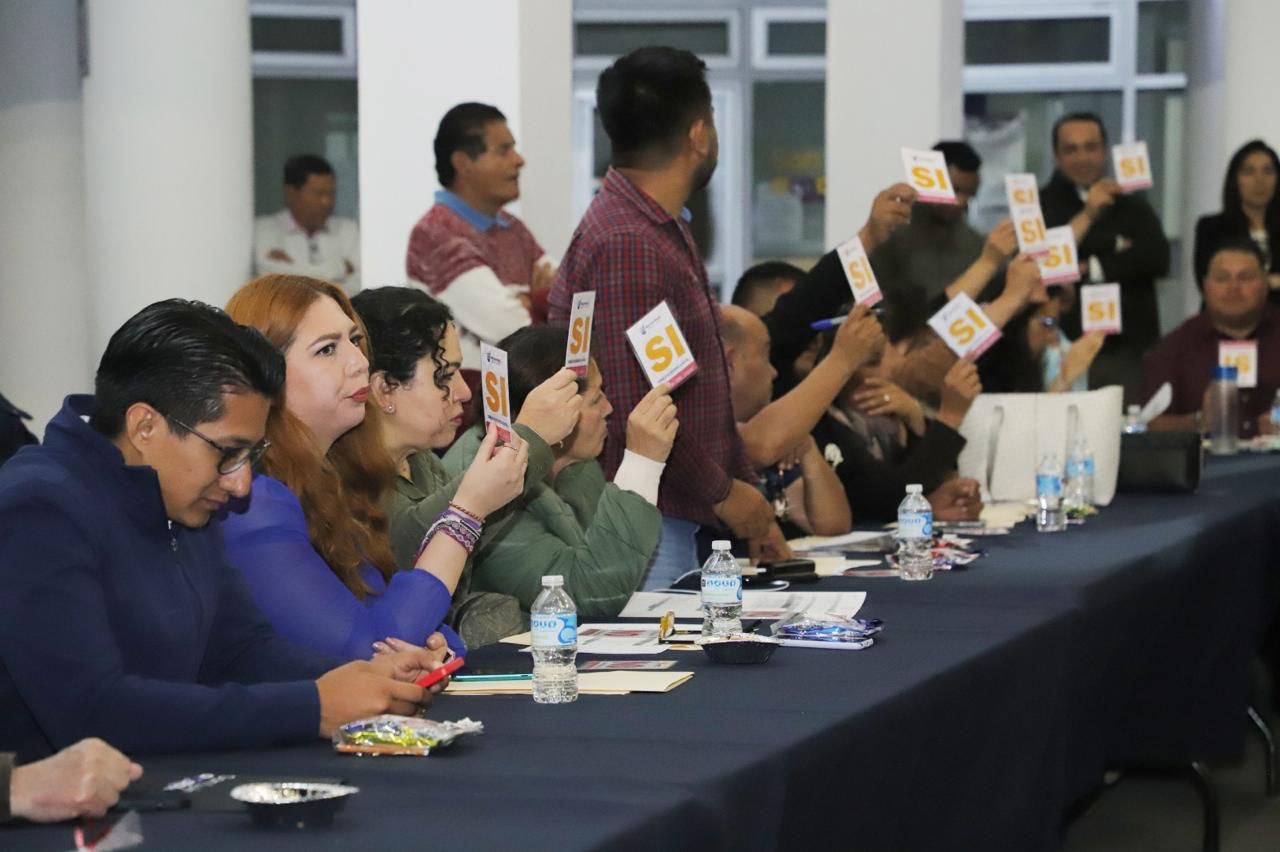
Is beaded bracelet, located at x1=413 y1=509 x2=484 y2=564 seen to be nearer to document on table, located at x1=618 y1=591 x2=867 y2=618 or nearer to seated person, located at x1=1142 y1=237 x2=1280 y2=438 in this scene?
document on table, located at x1=618 y1=591 x2=867 y2=618

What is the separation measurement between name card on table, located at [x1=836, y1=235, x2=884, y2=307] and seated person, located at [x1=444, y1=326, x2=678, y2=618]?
1.06 m

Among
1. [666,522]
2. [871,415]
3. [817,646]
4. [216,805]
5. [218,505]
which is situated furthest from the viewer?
[871,415]

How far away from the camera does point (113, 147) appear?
548cm

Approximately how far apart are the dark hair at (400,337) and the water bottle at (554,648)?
0.66 m

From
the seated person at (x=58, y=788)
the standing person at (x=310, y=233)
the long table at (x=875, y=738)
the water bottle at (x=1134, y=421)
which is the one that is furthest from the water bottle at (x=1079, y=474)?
the standing person at (x=310, y=233)

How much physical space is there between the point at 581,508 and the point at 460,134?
5.79 ft

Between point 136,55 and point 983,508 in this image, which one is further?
point 136,55

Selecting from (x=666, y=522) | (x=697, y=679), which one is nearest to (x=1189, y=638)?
(x=666, y=522)

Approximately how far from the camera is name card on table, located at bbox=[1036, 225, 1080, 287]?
5.67 metres

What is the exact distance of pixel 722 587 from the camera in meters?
2.66

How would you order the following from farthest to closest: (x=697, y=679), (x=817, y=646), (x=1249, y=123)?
(x=1249, y=123)
(x=817, y=646)
(x=697, y=679)

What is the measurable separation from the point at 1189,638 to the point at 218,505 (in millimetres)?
2617

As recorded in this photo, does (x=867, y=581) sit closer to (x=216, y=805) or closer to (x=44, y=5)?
(x=216, y=805)

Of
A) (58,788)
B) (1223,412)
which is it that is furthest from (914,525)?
(1223,412)
